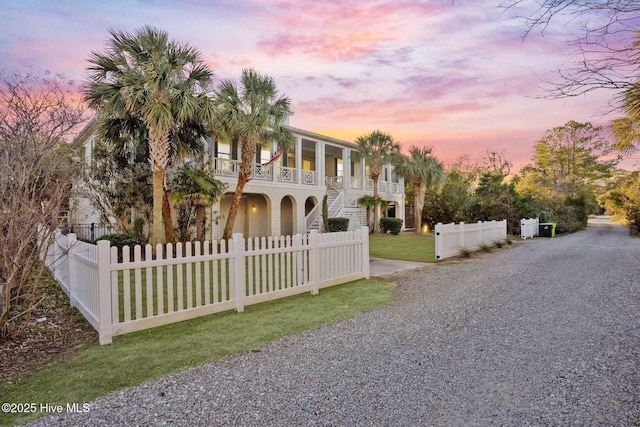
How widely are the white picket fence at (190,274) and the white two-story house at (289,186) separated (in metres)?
9.12

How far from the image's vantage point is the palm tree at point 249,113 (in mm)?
12859

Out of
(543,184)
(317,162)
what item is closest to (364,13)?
(317,162)

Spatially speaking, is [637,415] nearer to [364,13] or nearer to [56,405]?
[56,405]

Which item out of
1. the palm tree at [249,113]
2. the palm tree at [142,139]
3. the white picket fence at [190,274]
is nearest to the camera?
the white picket fence at [190,274]

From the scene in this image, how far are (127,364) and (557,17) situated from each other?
5.51m

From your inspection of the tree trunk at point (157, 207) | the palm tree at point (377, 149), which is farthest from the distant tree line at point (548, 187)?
the tree trunk at point (157, 207)

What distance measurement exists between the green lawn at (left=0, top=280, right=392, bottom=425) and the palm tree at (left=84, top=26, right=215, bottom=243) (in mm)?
6954

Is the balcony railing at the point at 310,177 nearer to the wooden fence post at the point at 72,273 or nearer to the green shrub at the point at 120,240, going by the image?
the green shrub at the point at 120,240

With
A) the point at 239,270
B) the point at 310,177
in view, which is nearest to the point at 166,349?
the point at 239,270

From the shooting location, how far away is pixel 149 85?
10570 mm

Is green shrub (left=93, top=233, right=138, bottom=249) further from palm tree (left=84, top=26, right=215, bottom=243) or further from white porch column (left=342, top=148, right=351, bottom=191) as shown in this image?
white porch column (left=342, top=148, right=351, bottom=191)

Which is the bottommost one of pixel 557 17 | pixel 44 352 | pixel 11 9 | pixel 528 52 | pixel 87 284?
pixel 44 352

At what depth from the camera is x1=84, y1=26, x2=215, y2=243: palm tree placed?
34.4 feet

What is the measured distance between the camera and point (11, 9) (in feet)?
27.9
